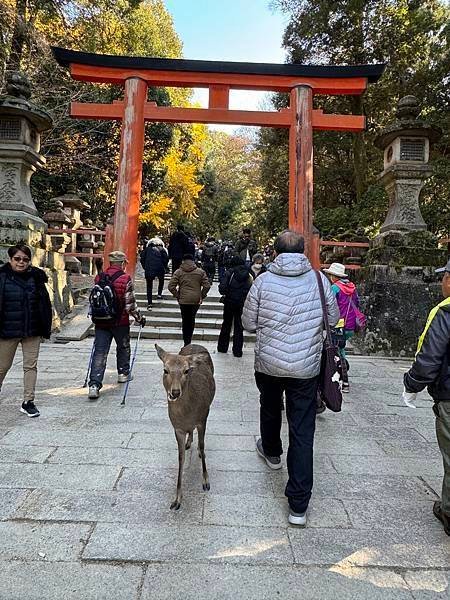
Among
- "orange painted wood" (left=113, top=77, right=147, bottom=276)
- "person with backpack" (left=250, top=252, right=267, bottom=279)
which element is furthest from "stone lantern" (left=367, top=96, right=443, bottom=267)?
"orange painted wood" (left=113, top=77, right=147, bottom=276)

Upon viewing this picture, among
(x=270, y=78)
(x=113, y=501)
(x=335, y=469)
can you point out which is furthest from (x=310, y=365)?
(x=270, y=78)

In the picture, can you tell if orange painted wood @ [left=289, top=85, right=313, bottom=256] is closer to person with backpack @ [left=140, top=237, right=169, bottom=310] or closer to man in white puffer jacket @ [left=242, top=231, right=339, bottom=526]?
person with backpack @ [left=140, top=237, right=169, bottom=310]

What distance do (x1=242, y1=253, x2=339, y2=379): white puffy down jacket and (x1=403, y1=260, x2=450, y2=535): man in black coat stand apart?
0.59 metres

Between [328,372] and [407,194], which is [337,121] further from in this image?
[328,372]

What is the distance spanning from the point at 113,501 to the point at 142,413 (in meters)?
1.75

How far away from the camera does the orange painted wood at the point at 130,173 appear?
28.2 feet

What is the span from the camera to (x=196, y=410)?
305cm

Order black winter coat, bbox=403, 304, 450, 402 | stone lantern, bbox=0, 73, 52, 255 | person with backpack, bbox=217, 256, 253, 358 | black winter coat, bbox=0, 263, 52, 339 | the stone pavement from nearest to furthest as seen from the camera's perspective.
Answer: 1. the stone pavement
2. black winter coat, bbox=403, 304, 450, 402
3. black winter coat, bbox=0, 263, 52, 339
4. person with backpack, bbox=217, 256, 253, 358
5. stone lantern, bbox=0, 73, 52, 255

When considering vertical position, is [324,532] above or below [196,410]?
below

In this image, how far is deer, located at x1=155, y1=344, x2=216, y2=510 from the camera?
2764 millimetres

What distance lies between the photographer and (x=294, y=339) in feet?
9.18

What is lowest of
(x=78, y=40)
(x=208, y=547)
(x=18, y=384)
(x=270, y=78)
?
(x=208, y=547)

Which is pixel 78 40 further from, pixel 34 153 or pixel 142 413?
pixel 142 413

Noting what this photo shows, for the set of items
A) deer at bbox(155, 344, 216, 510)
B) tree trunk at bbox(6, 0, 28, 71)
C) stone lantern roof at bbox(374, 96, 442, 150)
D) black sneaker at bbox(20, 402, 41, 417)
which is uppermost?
tree trunk at bbox(6, 0, 28, 71)
